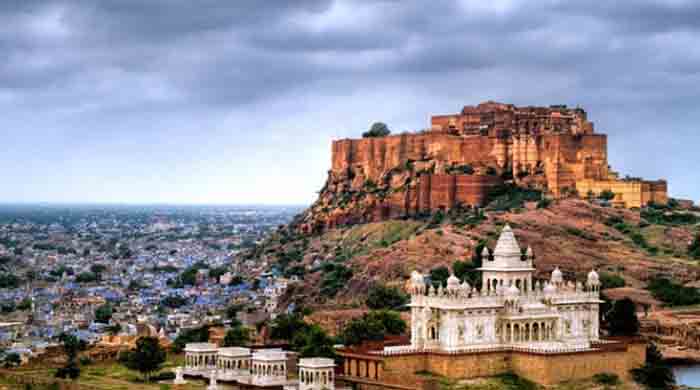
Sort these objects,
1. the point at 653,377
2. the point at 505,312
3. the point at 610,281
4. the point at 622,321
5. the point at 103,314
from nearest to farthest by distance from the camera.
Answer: the point at 505,312 → the point at 653,377 → the point at 622,321 → the point at 610,281 → the point at 103,314

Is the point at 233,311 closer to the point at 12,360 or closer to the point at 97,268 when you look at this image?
the point at 12,360

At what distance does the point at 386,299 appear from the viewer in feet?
357

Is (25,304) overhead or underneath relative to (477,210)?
underneath

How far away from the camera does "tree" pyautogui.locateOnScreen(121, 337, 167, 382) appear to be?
266 feet

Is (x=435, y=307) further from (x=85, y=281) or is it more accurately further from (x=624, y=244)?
(x=85, y=281)

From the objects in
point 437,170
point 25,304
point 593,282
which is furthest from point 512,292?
point 25,304

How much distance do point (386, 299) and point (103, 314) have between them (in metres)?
30.0

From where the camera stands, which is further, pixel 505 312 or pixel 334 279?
pixel 334 279

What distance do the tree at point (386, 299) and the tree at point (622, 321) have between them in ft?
62.5

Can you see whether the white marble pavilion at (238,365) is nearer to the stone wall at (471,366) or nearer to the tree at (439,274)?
the stone wall at (471,366)

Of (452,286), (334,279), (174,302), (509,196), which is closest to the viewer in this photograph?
(452,286)

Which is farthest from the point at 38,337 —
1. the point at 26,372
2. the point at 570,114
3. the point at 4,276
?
the point at 4,276

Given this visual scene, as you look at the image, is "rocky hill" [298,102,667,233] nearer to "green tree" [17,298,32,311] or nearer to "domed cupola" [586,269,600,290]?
"green tree" [17,298,32,311]

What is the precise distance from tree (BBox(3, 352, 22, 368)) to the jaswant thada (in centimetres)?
2202
